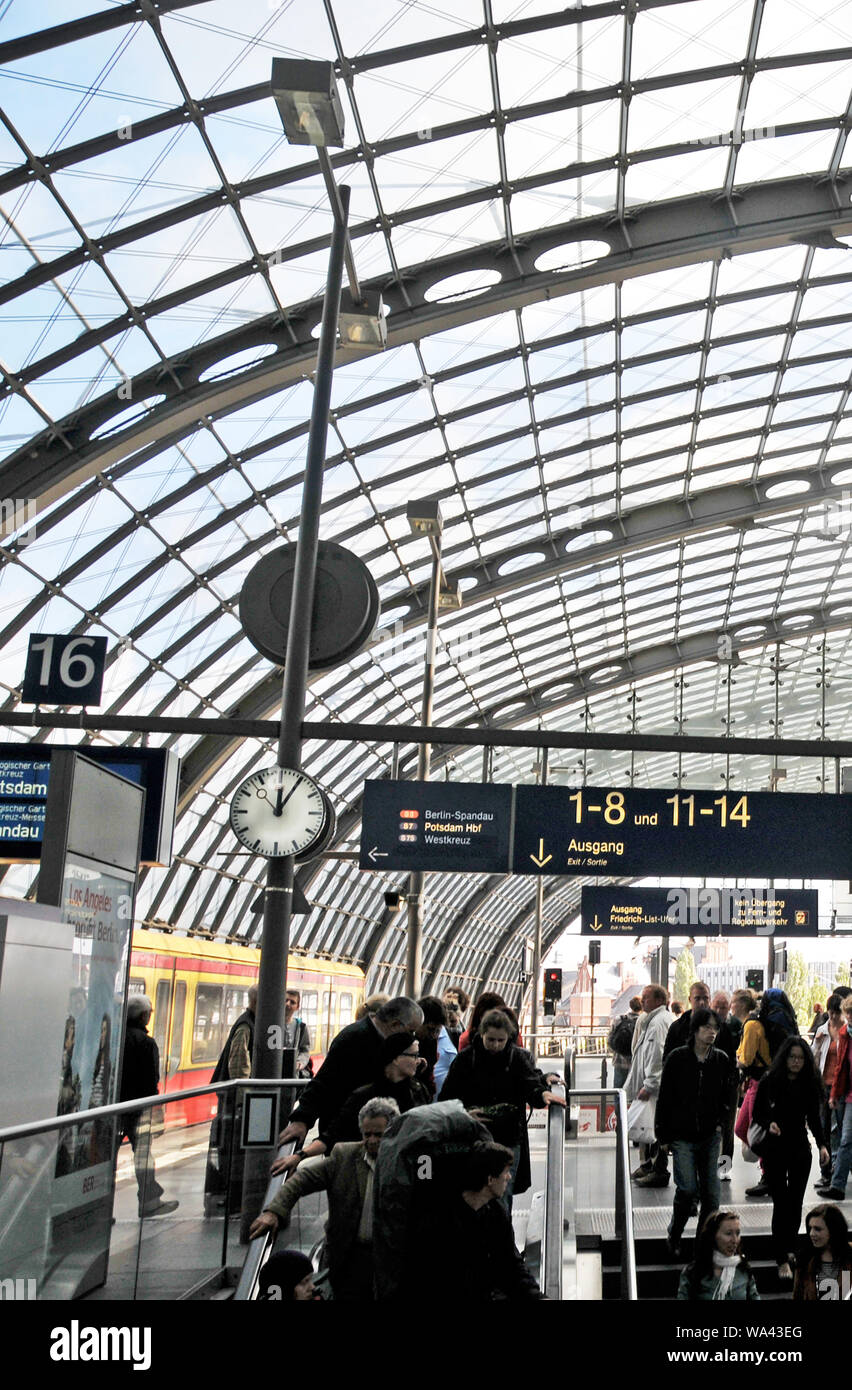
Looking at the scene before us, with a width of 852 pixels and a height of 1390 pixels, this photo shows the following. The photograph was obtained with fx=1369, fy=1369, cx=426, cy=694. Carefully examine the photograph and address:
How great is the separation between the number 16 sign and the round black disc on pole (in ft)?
5.83

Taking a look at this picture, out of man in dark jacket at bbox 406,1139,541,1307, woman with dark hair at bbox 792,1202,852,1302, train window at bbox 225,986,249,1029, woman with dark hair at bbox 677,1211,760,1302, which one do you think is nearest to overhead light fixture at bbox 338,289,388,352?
woman with dark hair at bbox 677,1211,760,1302

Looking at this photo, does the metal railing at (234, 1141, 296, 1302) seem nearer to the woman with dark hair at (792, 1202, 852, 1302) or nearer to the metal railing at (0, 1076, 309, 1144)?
the metal railing at (0, 1076, 309, 1144)

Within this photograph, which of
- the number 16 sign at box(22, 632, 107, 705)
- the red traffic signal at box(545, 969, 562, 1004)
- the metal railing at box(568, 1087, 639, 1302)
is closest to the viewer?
the metal railing at box(568, 1087, 639, 1302)

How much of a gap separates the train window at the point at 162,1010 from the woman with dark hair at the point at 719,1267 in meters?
14.7

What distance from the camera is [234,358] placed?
22.4 meters

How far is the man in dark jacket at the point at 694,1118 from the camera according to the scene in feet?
33.3

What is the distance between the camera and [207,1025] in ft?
80.7

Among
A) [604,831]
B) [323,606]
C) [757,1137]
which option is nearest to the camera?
[757,1137]

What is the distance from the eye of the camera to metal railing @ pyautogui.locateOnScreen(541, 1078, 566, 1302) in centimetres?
791

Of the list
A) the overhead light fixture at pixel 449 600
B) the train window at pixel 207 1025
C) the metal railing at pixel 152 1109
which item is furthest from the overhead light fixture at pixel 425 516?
the metal railing at pixel 152 1109

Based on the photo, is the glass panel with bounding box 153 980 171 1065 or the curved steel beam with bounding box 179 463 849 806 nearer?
the glass panel with bounding box 153 980 171 1065

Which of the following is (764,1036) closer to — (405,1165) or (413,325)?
(405,1165)

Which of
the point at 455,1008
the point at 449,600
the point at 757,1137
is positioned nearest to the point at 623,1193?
the point at 757,1137

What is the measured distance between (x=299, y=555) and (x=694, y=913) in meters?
20.8
